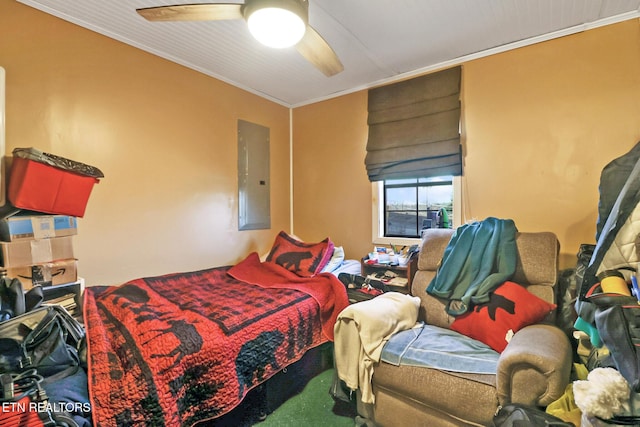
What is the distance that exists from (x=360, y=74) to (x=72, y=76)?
92.0 inches

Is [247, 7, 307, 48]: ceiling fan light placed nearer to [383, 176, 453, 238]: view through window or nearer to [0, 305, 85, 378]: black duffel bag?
[0, 305, 85, 378]: black duffel bag

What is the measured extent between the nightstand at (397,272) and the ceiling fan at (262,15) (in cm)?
179

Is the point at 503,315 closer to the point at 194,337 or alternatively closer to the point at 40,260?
the point at 194,337

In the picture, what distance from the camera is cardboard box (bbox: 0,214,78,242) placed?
1.59 metres

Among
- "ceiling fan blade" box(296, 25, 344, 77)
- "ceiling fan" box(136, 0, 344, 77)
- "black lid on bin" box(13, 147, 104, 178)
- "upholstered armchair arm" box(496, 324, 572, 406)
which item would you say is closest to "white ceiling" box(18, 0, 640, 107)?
"ceiling fan blade" box(296, 25, 344, 77)

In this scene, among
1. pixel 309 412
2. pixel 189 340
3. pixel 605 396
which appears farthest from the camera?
pixel 309 412

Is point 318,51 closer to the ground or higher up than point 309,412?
higher up

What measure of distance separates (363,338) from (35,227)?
1.96 meters

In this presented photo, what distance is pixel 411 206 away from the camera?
298cm

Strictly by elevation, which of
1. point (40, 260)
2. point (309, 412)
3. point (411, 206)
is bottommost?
point (309, 412)

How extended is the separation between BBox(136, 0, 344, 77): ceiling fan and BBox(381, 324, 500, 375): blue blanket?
5.77 feet

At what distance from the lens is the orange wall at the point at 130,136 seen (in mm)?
1922

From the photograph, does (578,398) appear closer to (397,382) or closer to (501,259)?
(397,382)

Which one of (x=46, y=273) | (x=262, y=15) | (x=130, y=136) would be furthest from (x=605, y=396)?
(x=130, y=136)
